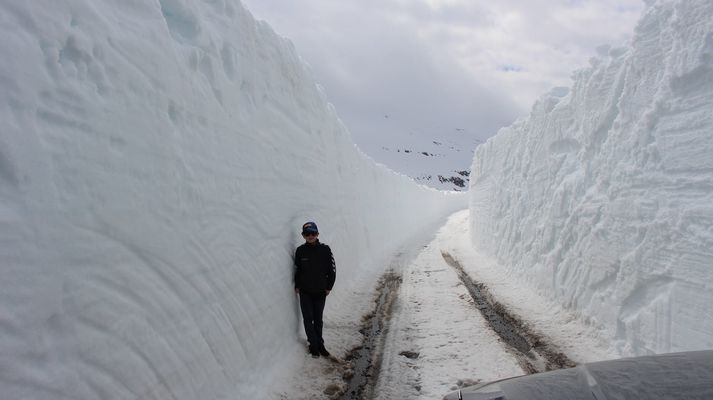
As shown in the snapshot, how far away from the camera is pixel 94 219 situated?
2809mm

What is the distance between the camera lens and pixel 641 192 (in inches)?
221

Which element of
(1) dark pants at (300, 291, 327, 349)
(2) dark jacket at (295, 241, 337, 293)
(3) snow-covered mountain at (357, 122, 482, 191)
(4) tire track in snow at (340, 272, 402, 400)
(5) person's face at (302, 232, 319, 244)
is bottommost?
(4) tire track in snow at (340, 272, 402, 400)

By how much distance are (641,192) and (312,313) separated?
4469 mm

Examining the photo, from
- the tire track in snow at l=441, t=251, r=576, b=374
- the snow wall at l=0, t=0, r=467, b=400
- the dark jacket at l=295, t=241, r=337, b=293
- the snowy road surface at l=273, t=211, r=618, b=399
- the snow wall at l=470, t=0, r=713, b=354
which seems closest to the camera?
the snow wall at l=0, t=0, r=467, b=400

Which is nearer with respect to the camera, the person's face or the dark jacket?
the person's face

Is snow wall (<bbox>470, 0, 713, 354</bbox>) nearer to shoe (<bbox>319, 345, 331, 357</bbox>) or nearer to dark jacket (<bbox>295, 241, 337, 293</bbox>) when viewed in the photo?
shoe (<bbox>319, 345, 331, 357</bbox>)

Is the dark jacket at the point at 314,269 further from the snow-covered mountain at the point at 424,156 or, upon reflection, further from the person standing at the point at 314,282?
the snow-covered mountain at the point at 424,156

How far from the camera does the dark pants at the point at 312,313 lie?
226 inches

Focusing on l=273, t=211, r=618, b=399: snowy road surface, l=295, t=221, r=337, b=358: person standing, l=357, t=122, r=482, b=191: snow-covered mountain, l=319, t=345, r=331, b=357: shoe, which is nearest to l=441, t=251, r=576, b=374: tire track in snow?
l=273, t=211, r=618, b=399: snowy road surface

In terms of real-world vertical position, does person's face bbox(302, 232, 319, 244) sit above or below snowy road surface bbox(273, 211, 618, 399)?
above

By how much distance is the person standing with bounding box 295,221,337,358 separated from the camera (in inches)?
225

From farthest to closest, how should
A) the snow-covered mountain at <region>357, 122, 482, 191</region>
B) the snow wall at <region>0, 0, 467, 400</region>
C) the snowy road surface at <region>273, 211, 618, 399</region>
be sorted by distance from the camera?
the snow-covered mountain at <region>357, 122, 482, 191</region> < the snowy road surface at <region>273, 211, 618, 399</region> < the snow wall at <region>0, 0, 467, 400</region>

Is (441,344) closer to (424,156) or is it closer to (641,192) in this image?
(641,192)

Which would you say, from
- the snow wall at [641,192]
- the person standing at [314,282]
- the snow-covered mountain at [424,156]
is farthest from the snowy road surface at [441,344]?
the snow-covered mountain at [424,156]
